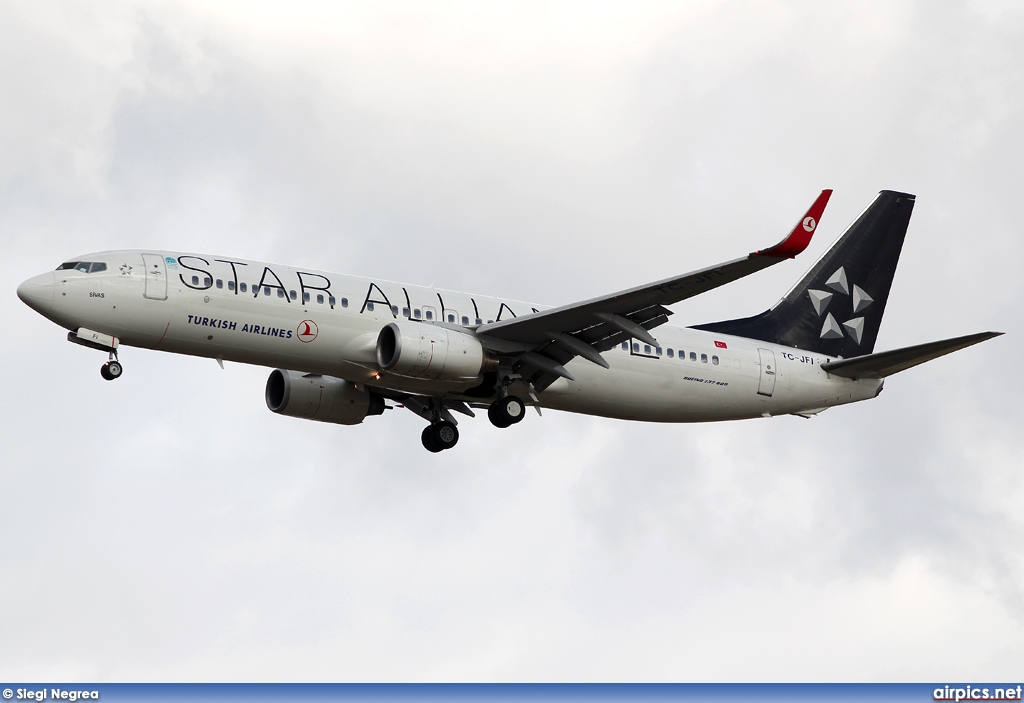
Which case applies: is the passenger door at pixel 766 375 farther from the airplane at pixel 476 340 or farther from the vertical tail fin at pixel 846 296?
the vertical tail fin at pixel 846 296

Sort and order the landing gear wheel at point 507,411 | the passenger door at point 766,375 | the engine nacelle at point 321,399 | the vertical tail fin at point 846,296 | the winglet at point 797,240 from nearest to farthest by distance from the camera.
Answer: the winglet at point 797,240 → the landing gear wheel at point 507,411 → the engine nacelle at point 321,399 → the passenger door at point 766,375 → the vertical tail fin at point 846,296

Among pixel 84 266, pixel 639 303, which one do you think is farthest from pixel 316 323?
pixel 639 303

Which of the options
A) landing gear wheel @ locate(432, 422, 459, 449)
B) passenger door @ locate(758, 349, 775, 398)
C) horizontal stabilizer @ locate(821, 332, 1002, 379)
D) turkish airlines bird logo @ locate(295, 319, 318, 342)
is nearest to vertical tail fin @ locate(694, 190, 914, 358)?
passenger door @ locate(758, 349, 775, 398)

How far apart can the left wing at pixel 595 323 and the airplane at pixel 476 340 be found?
5 centimetres

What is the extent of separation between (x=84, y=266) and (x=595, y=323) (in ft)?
43.1

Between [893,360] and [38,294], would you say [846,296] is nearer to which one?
[893,360]

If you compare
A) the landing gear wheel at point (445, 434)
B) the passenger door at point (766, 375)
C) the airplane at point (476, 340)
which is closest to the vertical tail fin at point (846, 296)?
the airplane at point (476, 340)

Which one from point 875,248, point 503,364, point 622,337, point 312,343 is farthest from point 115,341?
point 875,248

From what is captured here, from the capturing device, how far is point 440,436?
138 ft

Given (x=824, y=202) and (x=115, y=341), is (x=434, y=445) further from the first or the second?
(x=824, y=202)

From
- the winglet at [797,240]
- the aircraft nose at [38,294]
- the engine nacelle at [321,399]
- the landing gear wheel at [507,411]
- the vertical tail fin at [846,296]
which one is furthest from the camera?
the vertical tail fin at [846,296]

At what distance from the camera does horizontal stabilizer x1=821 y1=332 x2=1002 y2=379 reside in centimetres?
3725

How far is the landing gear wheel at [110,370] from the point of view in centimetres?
3500

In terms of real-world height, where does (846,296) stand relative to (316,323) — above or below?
above
